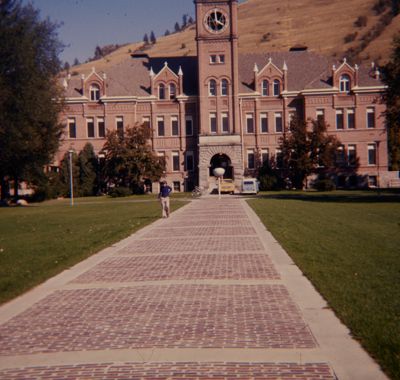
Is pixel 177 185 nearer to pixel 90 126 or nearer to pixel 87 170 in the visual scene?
pixel 87 170

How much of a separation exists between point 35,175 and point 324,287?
4248 cm

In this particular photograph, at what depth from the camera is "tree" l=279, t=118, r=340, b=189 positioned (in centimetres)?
5678

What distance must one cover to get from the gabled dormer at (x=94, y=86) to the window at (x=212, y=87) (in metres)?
12.2

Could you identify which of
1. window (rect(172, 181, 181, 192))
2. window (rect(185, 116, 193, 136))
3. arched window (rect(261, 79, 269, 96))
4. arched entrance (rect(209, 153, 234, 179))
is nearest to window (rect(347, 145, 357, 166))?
arched window (rect(261, 79, 269, 96))

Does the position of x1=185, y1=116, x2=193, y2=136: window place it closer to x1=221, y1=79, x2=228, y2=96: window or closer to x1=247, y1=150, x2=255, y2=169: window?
x1=221, y1=79, x2=228, y2=96: window

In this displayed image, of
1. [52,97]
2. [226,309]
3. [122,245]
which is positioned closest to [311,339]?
[226,309]

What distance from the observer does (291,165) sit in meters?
58.8

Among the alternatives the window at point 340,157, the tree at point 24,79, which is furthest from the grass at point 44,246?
the window at point 340,157

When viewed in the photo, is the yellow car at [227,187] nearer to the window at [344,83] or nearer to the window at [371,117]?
the window at [344,83]

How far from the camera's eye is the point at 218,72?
205 ft

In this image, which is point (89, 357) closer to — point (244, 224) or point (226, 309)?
point (226, 309)

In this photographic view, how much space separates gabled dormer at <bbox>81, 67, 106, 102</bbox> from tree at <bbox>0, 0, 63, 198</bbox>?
21.5 m

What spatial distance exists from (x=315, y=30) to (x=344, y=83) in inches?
4316

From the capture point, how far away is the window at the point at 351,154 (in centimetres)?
6275
